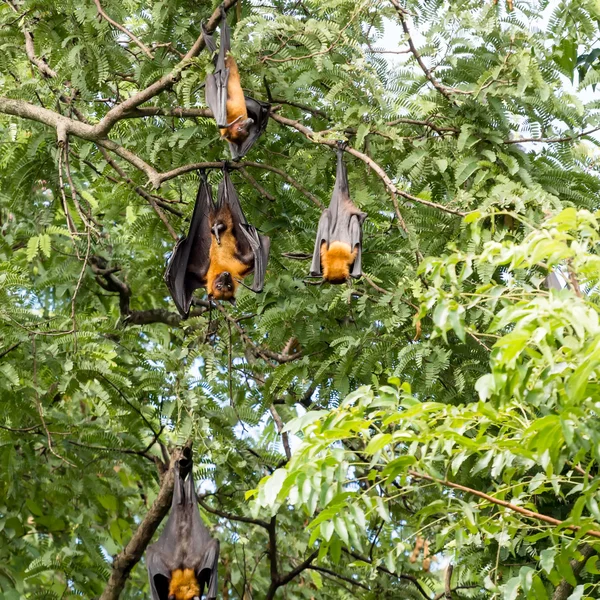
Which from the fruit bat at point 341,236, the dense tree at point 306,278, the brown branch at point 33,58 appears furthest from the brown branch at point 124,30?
the fruit bat at point 341,236

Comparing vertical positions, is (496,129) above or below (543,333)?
above

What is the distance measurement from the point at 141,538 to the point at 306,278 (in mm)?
2468

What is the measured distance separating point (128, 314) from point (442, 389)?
4010 millimetres

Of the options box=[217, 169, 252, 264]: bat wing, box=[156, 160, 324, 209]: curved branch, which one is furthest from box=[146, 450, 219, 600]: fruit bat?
box=[156, 160, 324, 209]: curved branch

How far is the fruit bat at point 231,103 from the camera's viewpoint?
6.68 metres

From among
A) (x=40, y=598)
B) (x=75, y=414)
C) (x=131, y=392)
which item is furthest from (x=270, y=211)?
(x=40, y=598)

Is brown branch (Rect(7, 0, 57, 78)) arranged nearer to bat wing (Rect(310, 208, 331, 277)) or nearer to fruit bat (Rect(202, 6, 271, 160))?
fruit bat (Rect(202, 6, 271, 160))

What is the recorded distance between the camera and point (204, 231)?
26.3ft

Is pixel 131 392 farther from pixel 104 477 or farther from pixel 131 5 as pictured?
pixel 131 5

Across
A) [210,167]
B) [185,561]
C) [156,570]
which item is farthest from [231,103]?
[156,570]

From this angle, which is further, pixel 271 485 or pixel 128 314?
pixel 128 314

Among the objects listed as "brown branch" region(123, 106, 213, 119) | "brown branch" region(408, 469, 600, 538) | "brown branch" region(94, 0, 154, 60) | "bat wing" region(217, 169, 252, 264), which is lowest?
"brown branch" region(408, 469, 600, 538)

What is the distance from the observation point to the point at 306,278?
834 cm

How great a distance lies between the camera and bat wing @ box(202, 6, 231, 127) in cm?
664
